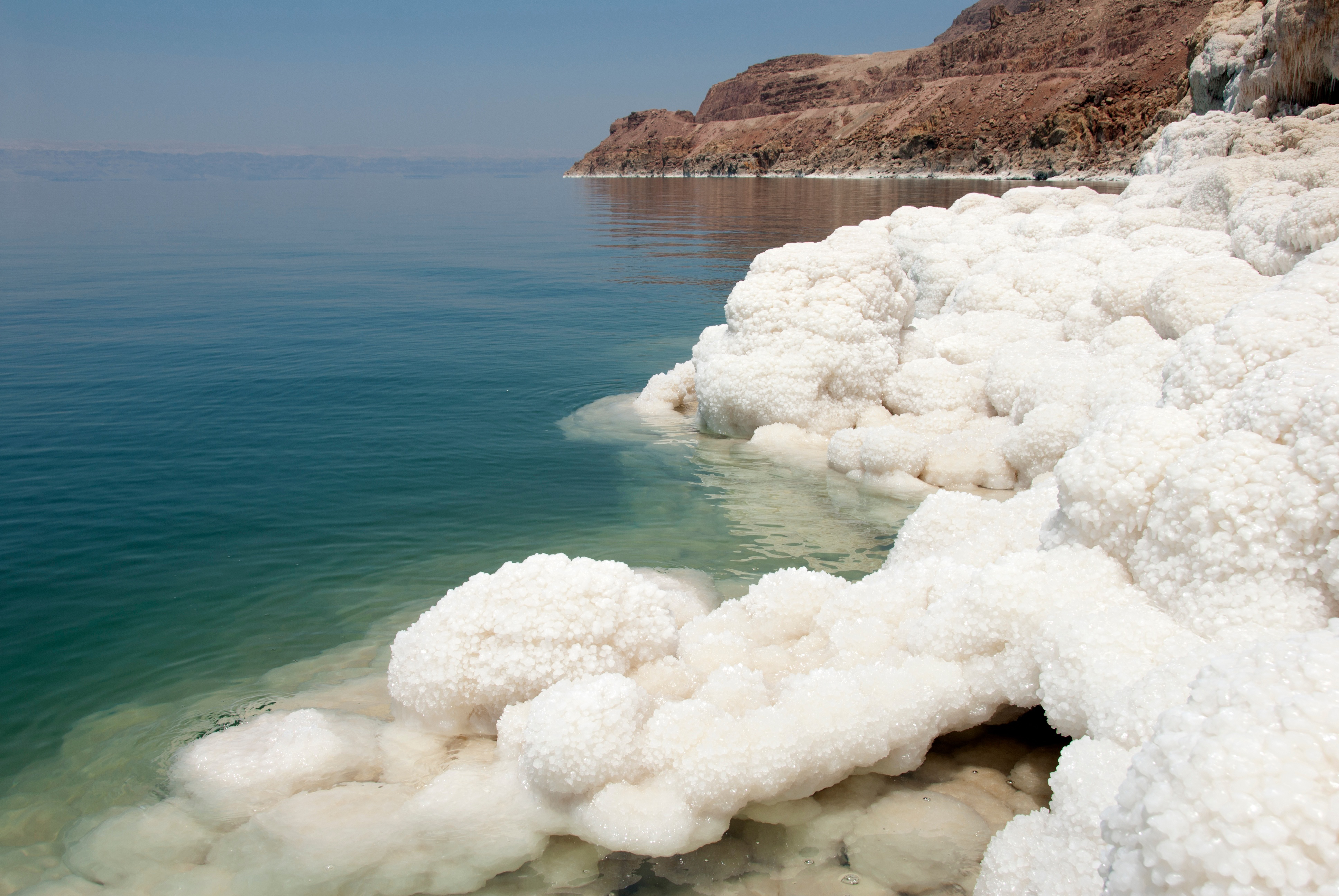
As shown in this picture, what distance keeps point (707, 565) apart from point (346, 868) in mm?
3519

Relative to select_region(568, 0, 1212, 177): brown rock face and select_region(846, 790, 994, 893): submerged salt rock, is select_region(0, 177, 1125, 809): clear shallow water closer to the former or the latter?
select_region(846, 790, 994, 893): submerged salt rock

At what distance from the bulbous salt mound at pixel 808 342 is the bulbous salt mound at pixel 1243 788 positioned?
6834 mm

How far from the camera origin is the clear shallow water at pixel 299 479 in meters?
5.25

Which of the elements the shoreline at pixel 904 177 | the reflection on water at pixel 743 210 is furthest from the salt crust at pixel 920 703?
the shoreline at pixel 904 177

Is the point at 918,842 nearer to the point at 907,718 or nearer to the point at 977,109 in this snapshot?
the point at 907,718

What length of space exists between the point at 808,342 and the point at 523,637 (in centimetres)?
558

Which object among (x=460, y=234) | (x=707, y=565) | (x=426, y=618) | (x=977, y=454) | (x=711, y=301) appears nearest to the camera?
(x=426, y=618)

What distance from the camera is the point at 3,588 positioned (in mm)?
5941

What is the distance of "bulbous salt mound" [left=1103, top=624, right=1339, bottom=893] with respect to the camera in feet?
5.60

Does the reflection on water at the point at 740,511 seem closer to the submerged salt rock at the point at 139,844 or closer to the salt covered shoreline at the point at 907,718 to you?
the salt covered shoreline at the point at 907,718

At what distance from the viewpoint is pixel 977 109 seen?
97.5m

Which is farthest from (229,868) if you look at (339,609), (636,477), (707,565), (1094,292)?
(1094,292)

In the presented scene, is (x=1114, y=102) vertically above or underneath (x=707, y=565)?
above

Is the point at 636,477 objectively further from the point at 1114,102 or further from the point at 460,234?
the point at 1114,102
